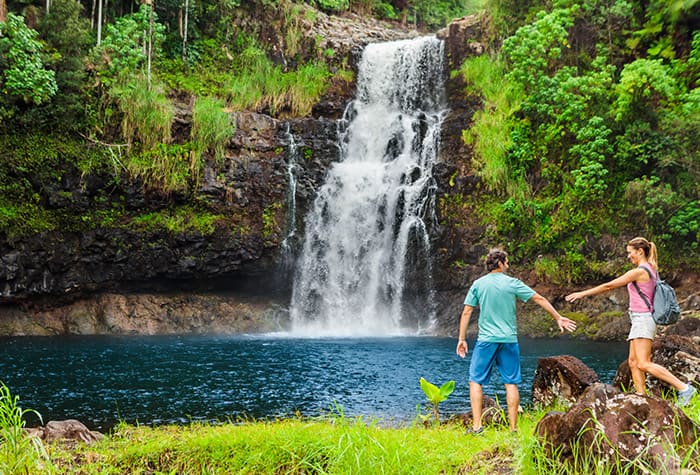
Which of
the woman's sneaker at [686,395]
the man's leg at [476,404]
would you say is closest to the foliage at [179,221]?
the man's leg at [476,404]

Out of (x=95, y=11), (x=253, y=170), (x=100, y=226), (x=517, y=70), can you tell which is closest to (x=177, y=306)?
(x=100, y=226)

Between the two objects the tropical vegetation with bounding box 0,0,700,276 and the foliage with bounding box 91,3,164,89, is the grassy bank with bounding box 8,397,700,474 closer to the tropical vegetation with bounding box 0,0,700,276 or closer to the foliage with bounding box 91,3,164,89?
the tropical vegetation with bounding box 0,0,700,276

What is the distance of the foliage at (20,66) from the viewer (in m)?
16.5

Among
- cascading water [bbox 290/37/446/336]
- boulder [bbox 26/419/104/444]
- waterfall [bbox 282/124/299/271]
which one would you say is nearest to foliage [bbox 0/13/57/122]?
waterfall [bbox 282/124/299/271]

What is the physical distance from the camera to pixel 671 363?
7.64 meters

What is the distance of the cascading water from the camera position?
2019 centimetres

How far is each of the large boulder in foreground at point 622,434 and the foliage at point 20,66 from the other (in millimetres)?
17412

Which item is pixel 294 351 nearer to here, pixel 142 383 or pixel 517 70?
pixel 142 383

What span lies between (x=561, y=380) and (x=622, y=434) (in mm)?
4163

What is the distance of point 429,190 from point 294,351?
8.06 metres

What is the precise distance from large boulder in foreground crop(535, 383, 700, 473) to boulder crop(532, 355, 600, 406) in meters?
3.62

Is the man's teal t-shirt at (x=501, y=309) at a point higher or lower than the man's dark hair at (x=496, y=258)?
lower

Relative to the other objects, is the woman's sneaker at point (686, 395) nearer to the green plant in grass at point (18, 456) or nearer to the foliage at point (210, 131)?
the green plant in grass at point (18, 456)

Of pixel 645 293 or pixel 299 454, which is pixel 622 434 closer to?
pixel 299 454
